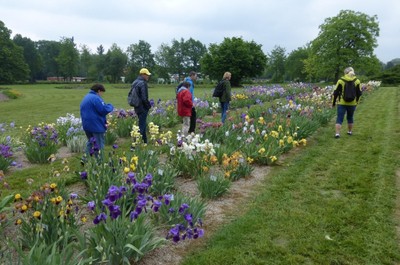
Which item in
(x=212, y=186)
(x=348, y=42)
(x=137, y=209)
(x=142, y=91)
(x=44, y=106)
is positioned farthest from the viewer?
(x=348, y=42)

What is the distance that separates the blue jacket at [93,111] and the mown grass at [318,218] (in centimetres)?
301

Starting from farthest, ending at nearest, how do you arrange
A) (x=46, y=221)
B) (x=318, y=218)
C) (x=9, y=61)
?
(x=9, y=61) → (x=318, y=218) → (x=46, y=221)

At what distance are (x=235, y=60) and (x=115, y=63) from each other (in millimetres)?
34606

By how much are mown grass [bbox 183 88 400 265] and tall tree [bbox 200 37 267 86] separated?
43.5 m

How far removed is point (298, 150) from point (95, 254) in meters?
6.13

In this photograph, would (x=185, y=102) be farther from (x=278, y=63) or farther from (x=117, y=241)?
(x=278, y=63)

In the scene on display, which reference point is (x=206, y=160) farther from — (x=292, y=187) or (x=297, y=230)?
(x=297, y=230)

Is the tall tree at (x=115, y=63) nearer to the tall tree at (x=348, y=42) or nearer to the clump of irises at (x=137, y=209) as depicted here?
the tall tree at (x=348, y=42)

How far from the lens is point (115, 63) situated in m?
74.0

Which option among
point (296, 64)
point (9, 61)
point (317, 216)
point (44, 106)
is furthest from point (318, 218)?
point (296, 64)

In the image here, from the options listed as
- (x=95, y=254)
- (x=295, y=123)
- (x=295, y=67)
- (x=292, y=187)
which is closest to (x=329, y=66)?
(x=295, y=67)

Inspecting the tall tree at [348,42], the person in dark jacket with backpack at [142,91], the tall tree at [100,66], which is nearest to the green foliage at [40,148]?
the person in dark jacket with backpack at [142,91]

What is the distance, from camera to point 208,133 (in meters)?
7.57

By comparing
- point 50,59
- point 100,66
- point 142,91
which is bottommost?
point 142,91
